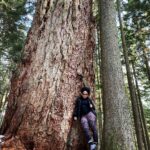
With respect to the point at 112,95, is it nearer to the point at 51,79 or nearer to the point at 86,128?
the point at 86,128

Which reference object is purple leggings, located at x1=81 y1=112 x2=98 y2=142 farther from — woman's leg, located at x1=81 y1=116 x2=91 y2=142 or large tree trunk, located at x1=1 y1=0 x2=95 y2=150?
large tree trunk, located at x1=1 y1=0 x2=95 y2=150

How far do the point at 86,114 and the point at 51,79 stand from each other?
102 cm

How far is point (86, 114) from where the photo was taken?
4.77m

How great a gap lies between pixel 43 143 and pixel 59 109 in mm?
644

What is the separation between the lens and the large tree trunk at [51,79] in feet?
13.6

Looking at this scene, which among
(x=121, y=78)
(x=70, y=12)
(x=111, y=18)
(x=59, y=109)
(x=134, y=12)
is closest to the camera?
(x=59, y=109)

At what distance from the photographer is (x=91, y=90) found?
4.98m

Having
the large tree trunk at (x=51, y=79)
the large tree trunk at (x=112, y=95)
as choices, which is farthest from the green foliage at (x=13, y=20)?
the large tree trunk at (x=51, y=79)

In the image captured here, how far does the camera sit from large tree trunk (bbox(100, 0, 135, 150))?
664 centimetres

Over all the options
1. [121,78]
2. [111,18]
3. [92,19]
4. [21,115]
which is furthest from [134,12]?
[21,115]

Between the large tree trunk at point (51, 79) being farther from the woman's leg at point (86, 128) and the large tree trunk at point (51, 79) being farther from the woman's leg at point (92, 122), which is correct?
the woman's leg at point (92, 122)

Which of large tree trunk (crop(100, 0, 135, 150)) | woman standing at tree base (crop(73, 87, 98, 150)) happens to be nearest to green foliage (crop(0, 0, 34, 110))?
large tree trunk (crop(100, 0, 135, 150))

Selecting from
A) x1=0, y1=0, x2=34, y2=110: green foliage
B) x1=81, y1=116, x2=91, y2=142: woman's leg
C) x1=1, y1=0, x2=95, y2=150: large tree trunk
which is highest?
x1=0, y1=0, x2=34, y2=110: green foliage

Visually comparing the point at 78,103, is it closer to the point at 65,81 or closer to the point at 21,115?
the point at 65,81
